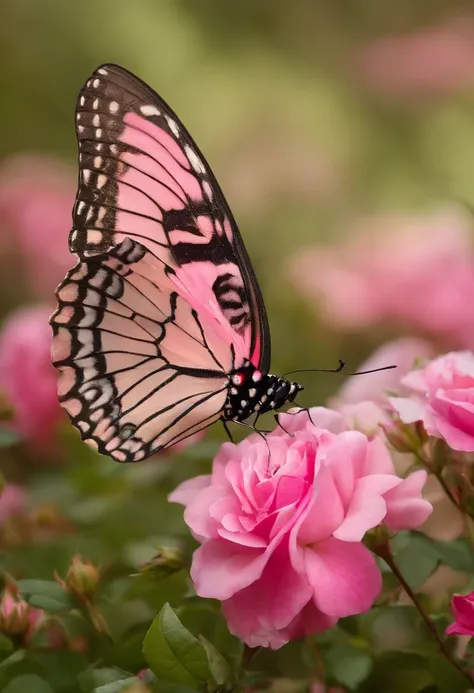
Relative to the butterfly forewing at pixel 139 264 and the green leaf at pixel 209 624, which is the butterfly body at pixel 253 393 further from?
the green leaf at pixel 209 624

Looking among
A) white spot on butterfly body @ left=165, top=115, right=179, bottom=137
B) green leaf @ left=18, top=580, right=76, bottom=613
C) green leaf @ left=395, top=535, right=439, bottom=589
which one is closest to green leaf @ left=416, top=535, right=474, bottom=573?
green leaf @ left=395, top=535, right=439, bottom=589

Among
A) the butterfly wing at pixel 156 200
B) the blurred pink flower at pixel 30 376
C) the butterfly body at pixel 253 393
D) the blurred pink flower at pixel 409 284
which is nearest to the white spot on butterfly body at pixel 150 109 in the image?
the butterfly wing at pixel 156 200

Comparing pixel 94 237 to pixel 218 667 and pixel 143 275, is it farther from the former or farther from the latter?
pixel 218 667

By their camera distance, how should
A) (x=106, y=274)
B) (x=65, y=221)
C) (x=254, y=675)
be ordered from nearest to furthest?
1. (x=254, y=675)
2. (x=106, y=274)
3. (x=65, y=221)

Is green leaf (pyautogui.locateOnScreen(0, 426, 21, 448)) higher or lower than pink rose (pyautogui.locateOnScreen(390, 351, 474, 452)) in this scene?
lower

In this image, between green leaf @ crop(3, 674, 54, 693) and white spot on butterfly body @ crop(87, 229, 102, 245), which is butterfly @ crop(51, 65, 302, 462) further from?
green leaf @ crop(3, 674, 54, 693)

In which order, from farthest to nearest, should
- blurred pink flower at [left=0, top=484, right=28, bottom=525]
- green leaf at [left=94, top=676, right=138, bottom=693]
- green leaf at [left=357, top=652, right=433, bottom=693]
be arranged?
blurred pink flower at [left=0, top=484, right=28, bottom=525] → green leaf at [left=357, top=652, right=433, bottom=693] → green leaf at [left=94, top=676, right=138, bottom=693]

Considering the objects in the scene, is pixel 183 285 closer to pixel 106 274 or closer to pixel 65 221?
pixel 106 274

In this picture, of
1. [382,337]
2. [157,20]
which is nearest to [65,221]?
[382,337]
